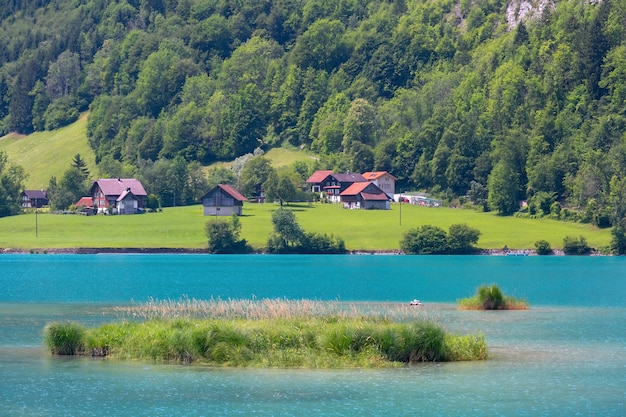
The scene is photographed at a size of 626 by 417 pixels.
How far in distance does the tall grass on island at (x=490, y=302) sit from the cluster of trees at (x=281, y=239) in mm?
88222

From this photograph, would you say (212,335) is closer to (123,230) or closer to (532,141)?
(123,230)

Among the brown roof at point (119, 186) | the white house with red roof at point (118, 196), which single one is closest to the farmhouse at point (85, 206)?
the white house with red roof at point (118, 196)

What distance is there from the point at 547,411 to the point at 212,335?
14914 mm

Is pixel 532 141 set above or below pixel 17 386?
above

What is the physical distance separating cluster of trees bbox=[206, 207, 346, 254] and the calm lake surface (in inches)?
2151

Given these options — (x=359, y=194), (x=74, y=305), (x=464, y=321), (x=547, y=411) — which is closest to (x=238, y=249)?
(x=359, y=194)

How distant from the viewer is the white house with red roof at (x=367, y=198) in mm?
193375

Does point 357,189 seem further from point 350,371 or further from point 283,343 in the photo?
point 350,371

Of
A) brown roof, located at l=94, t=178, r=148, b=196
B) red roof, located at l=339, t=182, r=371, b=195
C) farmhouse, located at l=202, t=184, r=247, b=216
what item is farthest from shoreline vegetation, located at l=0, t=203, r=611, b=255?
brown roof, located at l=94, t=178, r=148, b=196

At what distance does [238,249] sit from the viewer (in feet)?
533

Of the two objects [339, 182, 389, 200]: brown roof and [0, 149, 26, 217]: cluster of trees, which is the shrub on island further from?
[339, 182, 389, 200]: brown roof

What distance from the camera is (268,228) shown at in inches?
6658

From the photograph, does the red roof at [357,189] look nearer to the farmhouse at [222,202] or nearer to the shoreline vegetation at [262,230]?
the shoreline vegetation at [262,230]

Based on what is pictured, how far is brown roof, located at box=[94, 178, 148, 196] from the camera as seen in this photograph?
195000mm
